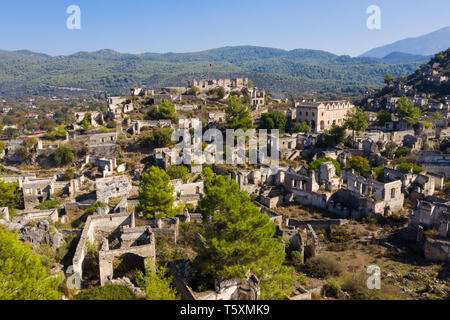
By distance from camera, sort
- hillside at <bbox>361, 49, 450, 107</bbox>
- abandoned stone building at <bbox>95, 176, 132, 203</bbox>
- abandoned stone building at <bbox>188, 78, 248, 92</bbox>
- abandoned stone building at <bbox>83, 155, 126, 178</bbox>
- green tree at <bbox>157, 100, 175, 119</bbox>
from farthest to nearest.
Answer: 1. hillside at <bbox>361, 49, 450, 107</bbox>
2. abandoned stone building at <bbox>188, 78, 248, 92</bbox>
3. green tree at <bbox>157, 100, 175, 119</bbox>
4. abandoned stone building at <bbox>83, 155, 126, 178</bbox>
5. abandoned stone building at <bbox>95, 176, 132, 203</bbox>

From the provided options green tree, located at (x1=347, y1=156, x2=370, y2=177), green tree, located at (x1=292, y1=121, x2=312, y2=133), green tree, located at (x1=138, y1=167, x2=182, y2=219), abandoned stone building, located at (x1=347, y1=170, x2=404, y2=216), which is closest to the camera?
green tree, located at (x1=138, y1=167, x2=182, y2=219)

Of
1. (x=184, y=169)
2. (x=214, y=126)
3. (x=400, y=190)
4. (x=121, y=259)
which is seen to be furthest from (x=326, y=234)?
(x=214, y=126)

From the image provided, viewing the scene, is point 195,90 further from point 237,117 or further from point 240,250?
point 240,250

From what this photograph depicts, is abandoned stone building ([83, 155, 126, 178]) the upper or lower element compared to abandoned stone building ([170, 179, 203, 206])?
upper

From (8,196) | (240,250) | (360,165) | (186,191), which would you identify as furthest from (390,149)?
(8,196)

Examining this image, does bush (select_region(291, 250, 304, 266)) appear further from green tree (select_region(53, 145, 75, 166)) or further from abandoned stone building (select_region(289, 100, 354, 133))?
abandoned stone building (select_region(289, 100, 354, 133))

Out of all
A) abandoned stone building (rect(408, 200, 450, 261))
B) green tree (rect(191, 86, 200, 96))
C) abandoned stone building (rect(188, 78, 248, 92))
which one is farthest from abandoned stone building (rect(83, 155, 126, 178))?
abandoned stone building (rect(188, 78, 248, 92))

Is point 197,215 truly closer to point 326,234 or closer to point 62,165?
point 326,234
